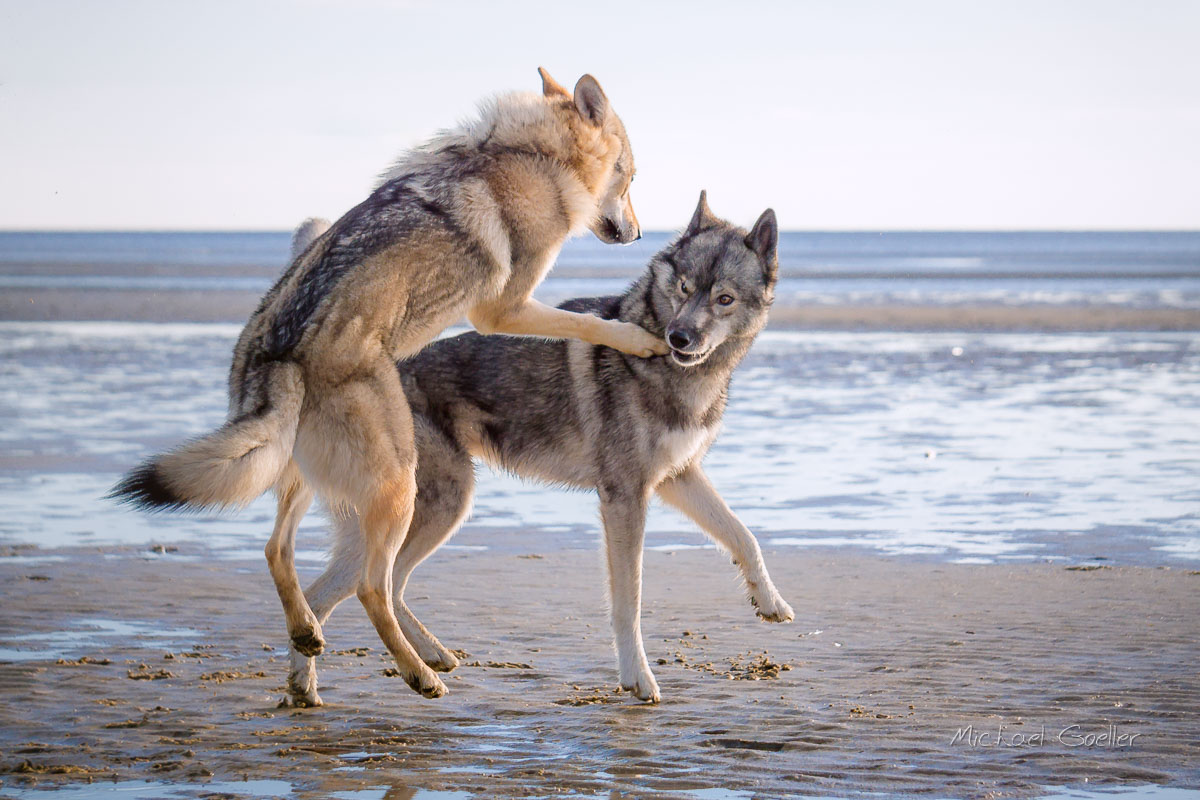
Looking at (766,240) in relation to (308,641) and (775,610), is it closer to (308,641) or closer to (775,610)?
(775,610)

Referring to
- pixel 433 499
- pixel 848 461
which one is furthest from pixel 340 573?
pixel 848 461

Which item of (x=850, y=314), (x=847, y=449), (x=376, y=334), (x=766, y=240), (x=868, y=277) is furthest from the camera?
(x=868, y=277)

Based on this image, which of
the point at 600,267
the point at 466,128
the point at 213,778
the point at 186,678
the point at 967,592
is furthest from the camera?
the point at 600,267

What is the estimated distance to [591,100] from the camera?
549 centimetres

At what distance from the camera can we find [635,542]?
501cm

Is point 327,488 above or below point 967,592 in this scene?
above

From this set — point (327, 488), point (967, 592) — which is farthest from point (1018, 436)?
point (327, 488)

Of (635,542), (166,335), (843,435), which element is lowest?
(166,335)

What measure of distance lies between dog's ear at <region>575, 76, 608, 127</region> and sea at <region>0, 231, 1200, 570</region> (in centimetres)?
229

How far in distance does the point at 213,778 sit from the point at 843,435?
769 cm

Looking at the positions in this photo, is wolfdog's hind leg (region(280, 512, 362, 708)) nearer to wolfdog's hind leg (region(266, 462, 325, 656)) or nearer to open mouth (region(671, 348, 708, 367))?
wolfdog's hind leg (region(266, 462, 325, 656))

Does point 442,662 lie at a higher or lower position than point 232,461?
lower

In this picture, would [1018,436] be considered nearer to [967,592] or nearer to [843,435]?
[843,435]

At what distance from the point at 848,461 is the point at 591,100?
486cm
